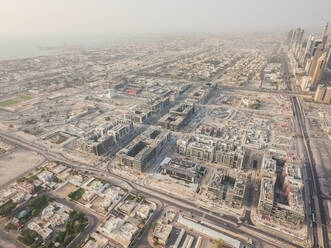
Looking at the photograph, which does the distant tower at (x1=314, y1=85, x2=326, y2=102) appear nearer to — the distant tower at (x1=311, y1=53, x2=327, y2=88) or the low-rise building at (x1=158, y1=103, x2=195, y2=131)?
the distant tower at (x1=311, y1=53, x2=327, y2=88)

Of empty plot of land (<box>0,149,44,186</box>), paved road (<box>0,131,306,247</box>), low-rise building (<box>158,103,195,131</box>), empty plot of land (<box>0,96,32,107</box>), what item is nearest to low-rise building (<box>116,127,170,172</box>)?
paved road (<box>0,131,306,247</box>)

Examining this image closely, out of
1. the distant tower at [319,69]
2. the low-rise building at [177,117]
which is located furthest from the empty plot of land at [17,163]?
the distant tower at [319,69]

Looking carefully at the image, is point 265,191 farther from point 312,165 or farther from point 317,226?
point 312,165

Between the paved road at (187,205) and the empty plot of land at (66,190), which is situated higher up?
the paved road at (187,205)

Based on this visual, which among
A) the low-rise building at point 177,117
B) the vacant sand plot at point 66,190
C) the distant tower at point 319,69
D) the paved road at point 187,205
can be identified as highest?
the distant tower at point 319,69

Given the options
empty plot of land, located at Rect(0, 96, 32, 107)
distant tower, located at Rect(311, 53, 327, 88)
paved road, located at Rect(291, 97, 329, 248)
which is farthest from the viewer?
distant tower, located at Rect(311, 53, 327, 88)

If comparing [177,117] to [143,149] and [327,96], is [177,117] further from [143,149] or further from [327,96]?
[327,96]

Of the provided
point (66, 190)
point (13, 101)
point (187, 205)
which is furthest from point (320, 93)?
point (13, 101)

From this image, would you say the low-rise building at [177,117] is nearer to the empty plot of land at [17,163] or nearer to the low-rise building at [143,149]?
the low-rise building at [143,149]
